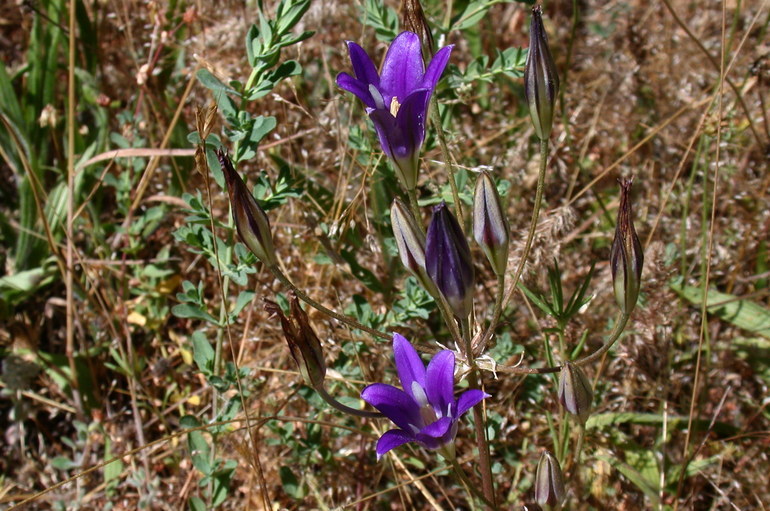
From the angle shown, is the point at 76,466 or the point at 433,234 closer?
the point at 433,234

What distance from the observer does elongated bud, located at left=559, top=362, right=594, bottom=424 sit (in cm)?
195

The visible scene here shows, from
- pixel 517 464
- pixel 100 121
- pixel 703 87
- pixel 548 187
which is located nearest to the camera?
pixel 517 464

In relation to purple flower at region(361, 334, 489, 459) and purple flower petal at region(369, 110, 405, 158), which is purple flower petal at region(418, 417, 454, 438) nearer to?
purple flower at region(361, 334, 489, 459)

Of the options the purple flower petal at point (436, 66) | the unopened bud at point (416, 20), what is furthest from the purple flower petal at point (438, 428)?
the unopened bud at point (416, 20)

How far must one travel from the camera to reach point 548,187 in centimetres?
402

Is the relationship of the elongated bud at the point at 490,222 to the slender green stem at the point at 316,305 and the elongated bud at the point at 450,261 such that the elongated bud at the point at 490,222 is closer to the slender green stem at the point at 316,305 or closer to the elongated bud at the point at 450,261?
the elongated bud at the point at 450,261

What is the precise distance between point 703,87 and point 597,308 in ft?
5.44

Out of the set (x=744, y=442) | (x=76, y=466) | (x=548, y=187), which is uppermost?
(x=548, y=187)

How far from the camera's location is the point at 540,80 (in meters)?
2.03

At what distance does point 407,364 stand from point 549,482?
0.48 m

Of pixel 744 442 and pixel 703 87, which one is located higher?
pixel 703 87

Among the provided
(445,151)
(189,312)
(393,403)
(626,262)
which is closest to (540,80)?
(445,151)

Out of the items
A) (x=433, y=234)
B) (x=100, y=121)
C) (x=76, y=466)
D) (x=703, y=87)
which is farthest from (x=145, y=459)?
(x=703, y=87)

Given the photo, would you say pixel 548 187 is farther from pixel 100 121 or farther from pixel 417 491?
pixel 100 121
